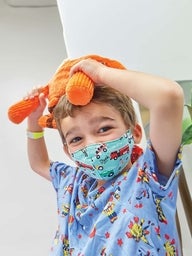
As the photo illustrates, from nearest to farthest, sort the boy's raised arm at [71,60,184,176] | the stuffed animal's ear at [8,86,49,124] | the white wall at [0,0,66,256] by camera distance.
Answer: the boy's raised arm at [71,60,184,176]
the stuffed animal's ear at [8,86,49,124]
the white wall at [0,0,66,256]

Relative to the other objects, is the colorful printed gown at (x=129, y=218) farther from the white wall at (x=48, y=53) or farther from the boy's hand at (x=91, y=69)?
the white wall at (x=48, y=53)

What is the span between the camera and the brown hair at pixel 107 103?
75 cm

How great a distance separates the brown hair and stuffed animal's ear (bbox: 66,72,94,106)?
0.04 metres

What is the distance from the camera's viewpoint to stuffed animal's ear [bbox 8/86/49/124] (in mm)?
882

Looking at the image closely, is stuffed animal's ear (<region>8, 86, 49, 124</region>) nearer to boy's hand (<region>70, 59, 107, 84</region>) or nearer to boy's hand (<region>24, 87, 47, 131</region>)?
boy's hand (<region>24, 87, 47, 131</region>)

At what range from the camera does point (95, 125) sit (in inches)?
28.6

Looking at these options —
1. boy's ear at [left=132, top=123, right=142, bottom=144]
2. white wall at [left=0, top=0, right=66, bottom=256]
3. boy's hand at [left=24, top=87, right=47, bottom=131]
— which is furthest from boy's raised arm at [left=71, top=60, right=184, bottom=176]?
white wall at [left=0, top=0, right=66, bottom=256]

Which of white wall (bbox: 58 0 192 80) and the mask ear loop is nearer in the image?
the mask ear loop

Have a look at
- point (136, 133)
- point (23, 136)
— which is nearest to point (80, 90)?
point (136, 133)

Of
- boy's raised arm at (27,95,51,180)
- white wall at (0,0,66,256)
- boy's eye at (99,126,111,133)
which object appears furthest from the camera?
white wall at (0,0,66,256)

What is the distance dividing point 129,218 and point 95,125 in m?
0.20

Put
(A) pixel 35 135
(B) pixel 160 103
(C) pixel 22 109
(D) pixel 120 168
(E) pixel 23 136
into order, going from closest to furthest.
Result: (B) pixel 160 103
(D) pixel 120 168
(C) pixel 22 109
(A) pixel 35 135
(E) pixel 23 136

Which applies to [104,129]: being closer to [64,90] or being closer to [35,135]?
[64,90]

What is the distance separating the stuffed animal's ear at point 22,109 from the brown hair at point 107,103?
0.14 metres
